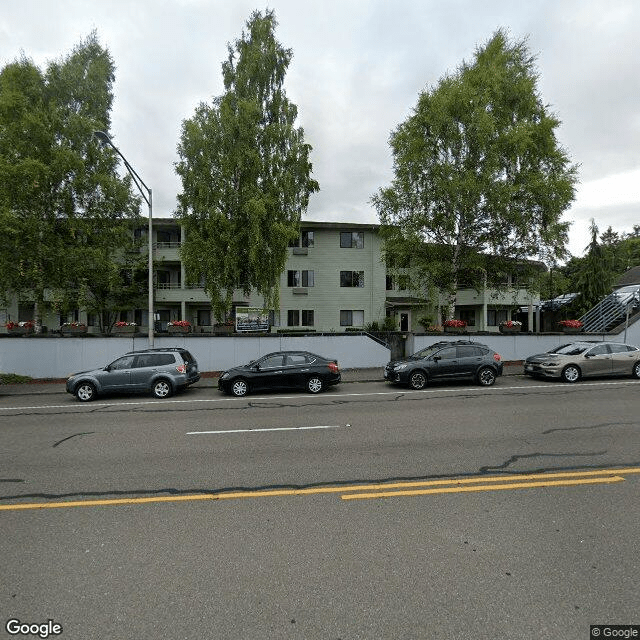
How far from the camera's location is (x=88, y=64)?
22.7 metres

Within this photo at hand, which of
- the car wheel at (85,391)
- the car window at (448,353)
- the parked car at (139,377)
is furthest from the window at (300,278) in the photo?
the car wheel at (85,391)

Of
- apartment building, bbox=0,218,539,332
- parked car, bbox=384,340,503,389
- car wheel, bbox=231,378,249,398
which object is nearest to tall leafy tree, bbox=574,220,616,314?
apartment building, bbox=0,218,539,332

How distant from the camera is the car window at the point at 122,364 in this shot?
1287cm

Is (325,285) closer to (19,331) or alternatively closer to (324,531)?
(19,331)

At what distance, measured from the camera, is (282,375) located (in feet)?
42.8

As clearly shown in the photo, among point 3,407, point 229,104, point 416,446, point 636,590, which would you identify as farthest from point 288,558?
point 229,104

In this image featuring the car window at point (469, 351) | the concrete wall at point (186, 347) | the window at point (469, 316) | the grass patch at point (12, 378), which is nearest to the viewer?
the car window at point (469, 351)

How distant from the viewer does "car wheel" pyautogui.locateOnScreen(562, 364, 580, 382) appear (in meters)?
14.7

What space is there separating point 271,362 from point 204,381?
423cm

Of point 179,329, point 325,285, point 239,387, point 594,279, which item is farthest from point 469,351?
point 594,279

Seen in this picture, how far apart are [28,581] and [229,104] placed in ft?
75.6

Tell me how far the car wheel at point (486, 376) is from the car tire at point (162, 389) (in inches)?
420

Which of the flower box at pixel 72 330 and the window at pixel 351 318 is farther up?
the window at pixel 351 318

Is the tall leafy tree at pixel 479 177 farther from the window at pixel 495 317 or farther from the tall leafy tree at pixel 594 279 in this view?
the window at pixel 495 317
